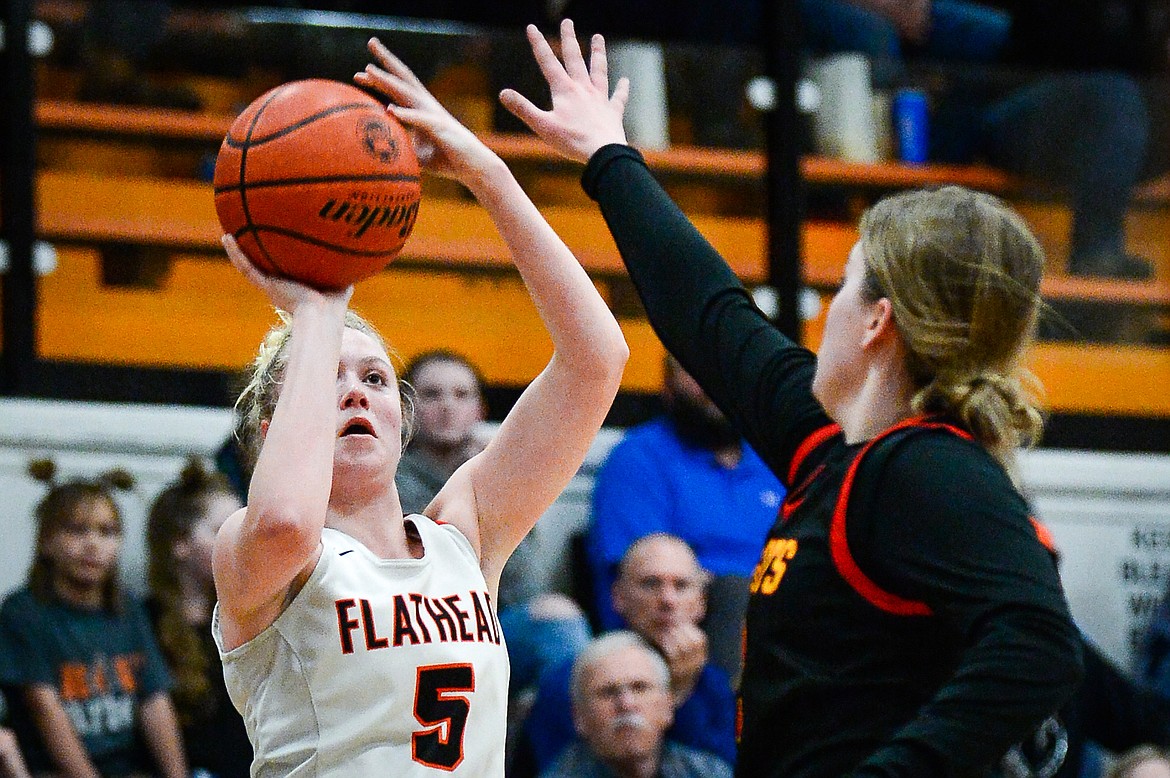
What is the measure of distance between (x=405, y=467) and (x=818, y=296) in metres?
2.01

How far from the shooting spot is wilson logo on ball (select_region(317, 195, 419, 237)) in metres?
2.41

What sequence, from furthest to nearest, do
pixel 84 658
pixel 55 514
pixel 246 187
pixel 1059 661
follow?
pixel 55 514, pixel 84 658, pixel 246 187, pixel 1059 661

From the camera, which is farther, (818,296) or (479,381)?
(818,296)

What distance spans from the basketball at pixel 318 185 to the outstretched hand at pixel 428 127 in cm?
3

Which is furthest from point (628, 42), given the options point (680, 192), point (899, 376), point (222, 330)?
point (899, 376)

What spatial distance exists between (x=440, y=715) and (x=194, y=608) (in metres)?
3.03

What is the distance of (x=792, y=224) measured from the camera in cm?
644

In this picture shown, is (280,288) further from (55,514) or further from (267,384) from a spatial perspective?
(55,514)

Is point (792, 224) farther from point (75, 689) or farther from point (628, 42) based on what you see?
point (75, 689)

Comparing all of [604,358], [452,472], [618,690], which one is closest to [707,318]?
[604,358]

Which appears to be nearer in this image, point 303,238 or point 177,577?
point 303,238

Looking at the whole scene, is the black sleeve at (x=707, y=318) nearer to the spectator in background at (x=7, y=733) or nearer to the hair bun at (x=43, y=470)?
the spectator in background at (x=7, y=733)

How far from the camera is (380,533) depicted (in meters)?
2.53

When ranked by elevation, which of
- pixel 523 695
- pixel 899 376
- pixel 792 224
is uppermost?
pixel 899 376
